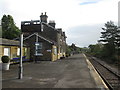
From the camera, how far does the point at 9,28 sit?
43.4 meters

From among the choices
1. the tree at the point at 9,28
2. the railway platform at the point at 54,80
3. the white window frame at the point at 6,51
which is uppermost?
the tree at the point at 9,28

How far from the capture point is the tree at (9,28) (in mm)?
41062

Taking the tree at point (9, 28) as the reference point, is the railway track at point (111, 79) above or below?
below

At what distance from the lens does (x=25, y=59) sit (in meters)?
26.1

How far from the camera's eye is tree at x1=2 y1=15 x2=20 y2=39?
135 feet

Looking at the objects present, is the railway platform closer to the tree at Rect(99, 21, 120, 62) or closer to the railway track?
the railway track

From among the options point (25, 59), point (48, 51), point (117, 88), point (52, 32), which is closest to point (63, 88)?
point (117, 88)

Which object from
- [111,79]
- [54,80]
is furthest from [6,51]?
[111,79]

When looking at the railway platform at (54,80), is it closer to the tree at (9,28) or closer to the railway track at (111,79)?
the railway track at (111,79)

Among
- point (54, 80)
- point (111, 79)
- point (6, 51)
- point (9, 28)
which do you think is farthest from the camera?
point (9, 28)

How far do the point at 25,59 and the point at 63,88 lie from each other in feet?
62.5

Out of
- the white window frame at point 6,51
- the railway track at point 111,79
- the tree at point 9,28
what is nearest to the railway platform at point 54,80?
the railway track at point 111,79

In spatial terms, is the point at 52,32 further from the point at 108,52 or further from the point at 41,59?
the point at 108,52

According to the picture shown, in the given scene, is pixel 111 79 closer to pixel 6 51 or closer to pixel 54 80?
pixel 54 80
